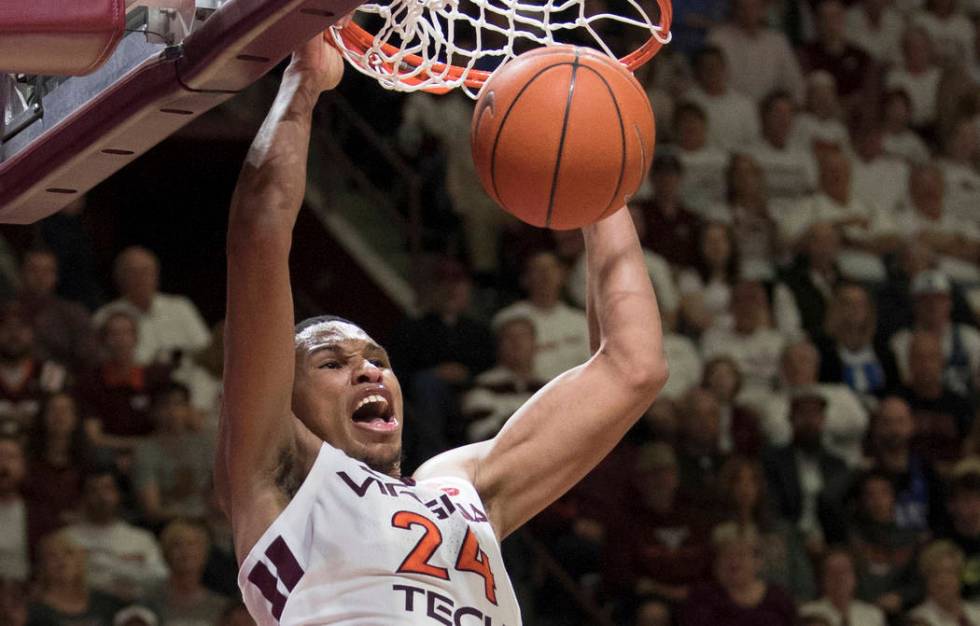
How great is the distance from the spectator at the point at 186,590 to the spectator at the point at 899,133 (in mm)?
4618

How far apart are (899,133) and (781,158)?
0.91 m

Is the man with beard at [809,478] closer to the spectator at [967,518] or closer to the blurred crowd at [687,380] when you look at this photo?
the blurred crowd at [687,380]

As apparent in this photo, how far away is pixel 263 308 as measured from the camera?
2723 mm

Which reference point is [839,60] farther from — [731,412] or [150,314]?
[150,314]

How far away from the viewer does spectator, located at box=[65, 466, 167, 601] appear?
555cm

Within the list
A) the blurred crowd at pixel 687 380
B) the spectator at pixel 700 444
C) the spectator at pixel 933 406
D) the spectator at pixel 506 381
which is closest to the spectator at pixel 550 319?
the blurred crowd at pixel 687 380

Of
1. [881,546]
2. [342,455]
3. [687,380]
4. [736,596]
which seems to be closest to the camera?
[342,455]

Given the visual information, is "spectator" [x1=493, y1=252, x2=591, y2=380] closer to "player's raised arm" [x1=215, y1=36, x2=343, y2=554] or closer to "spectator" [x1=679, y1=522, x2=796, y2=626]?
"spectator" [x1=679, y1=522, x2=796, y2=626]

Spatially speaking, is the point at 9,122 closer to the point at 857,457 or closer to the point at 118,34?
the point at 118,34

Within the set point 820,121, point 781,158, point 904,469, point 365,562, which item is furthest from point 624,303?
point 820,121

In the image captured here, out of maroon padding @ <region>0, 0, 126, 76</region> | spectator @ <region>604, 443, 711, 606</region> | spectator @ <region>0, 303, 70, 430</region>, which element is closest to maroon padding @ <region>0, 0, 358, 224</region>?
maroon padding @ <region>0, 0, 126, 76</region>

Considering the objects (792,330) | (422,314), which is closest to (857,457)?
(792,330)

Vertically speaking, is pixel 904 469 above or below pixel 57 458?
below

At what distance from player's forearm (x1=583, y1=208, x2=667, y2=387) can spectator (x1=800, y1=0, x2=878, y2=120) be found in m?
5.87
